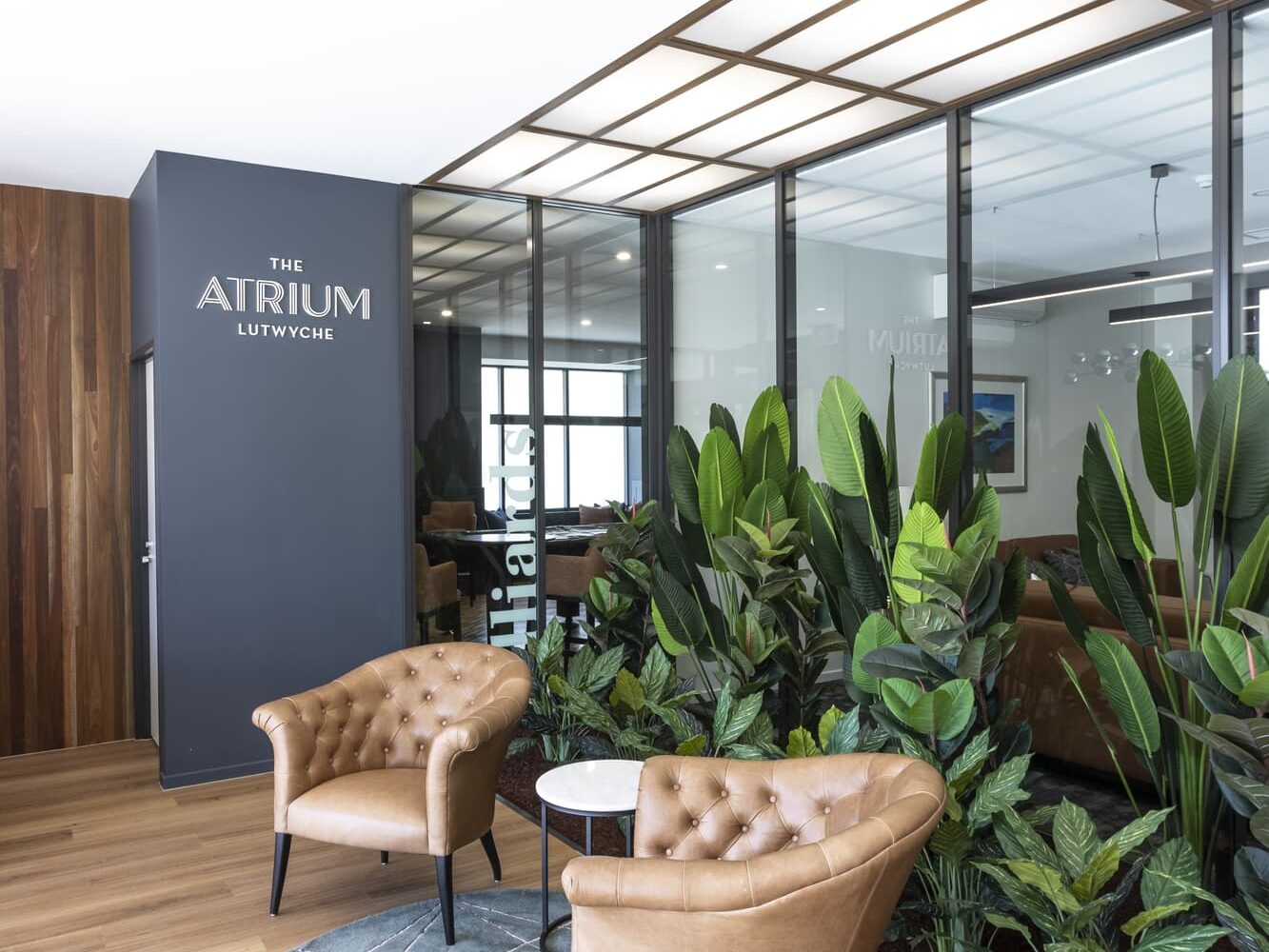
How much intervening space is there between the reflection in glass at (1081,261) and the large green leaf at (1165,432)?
0.45 metres

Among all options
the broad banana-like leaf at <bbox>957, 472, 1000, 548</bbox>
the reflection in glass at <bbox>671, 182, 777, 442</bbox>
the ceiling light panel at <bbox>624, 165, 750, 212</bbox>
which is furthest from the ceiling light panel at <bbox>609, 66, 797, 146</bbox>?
Result: the broad banana-like leaf at <bbox>957, 472, 1000, 548</bbox>

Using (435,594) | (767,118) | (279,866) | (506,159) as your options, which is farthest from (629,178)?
(279,866)

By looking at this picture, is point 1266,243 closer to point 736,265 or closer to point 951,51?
point 951,51

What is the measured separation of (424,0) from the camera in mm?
3082

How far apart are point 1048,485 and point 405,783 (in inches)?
99.3

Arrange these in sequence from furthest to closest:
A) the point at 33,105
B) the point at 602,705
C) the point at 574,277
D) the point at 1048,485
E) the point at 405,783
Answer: the point at 574,277, the point at 602,705, the point at 33,105, the point at 1048,485, the point at 405,783

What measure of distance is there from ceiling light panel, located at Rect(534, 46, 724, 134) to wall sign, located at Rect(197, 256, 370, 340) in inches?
57.4

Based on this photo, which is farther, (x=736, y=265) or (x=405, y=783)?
(x=736, y=265)

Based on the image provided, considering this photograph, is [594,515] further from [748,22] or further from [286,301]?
[748,22]

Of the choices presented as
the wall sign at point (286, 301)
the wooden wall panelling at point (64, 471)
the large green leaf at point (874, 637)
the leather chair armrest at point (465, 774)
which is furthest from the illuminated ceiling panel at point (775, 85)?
the leather chair armrest at point (465, 774)

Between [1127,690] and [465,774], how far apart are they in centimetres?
197

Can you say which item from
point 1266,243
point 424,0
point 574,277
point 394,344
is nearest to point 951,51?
point 1266,243

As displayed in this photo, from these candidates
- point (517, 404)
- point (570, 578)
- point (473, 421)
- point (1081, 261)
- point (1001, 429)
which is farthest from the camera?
point (570, 578)

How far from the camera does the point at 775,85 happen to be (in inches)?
153
